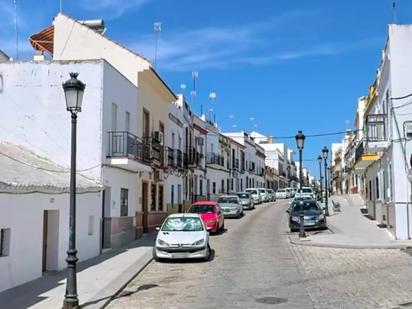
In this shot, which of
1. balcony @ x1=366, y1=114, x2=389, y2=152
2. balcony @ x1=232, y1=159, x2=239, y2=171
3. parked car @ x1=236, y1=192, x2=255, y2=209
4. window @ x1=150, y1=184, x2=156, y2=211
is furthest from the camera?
balcony @ x1=232, y1=159, x2=239, y2=171

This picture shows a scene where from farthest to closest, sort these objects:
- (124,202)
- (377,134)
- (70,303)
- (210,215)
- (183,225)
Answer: (210,215) → (377,134) → (124,202) → (183,225) → (70,303)

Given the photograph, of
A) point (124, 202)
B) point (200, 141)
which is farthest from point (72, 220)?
point (200, 141)

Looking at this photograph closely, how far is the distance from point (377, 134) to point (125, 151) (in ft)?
39.1

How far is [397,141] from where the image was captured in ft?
75.9

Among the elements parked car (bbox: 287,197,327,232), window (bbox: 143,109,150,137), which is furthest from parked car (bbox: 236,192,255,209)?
window (bbox: 143,109,150,137)

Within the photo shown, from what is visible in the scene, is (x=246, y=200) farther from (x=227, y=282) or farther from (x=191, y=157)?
(x=227, y=282)

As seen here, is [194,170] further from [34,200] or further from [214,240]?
[34,200]

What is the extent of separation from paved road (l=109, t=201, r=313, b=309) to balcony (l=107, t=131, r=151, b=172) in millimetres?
4465

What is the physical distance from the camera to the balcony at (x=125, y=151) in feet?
67.5

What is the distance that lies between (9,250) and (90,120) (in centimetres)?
795

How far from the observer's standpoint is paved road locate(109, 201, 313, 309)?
11391 mm

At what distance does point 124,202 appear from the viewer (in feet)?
75.6

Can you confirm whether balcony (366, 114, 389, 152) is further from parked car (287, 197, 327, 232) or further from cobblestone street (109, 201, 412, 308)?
cobblestone street (109, 201, 412, 308)

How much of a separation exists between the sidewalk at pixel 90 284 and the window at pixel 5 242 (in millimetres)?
876
